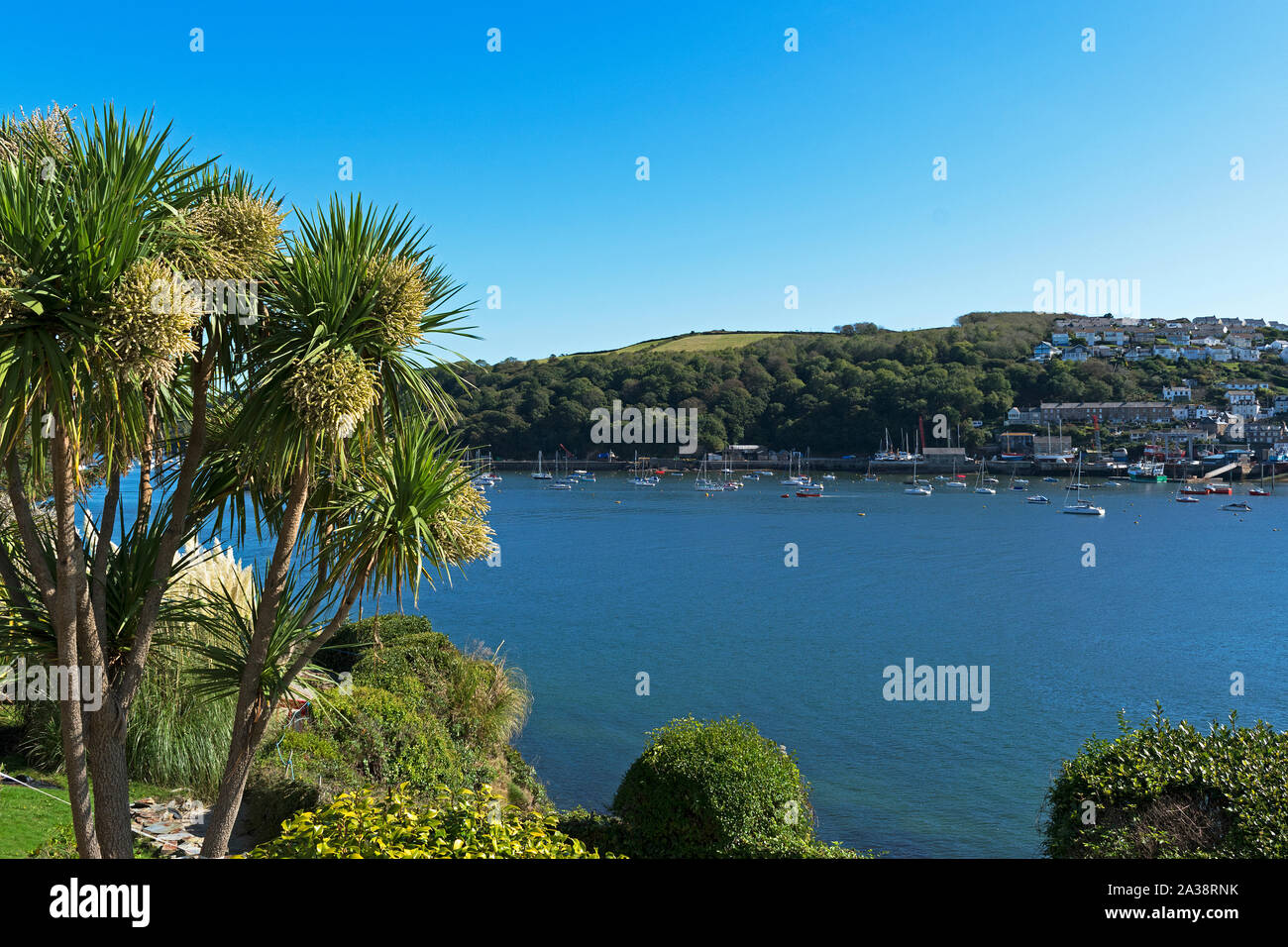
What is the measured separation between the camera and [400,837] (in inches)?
180

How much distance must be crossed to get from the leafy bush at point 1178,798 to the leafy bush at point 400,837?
5.97 m

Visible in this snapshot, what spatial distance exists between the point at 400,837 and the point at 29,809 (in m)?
10.2

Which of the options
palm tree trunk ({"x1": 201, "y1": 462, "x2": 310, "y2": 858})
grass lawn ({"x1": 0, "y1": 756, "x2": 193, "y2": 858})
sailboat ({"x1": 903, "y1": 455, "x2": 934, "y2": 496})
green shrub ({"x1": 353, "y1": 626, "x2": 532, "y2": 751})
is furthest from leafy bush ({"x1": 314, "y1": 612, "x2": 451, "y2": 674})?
sailboat ({"x1": 903, "y1": 455, "x2": 934, "y2": 496})

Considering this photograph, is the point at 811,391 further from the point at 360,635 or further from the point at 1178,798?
the point at 1178,798

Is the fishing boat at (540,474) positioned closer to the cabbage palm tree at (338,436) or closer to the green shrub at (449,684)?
the green shrub at (449,684)

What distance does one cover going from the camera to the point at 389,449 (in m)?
6.76

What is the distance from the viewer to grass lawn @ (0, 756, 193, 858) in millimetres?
10469

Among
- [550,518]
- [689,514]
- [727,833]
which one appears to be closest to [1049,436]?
[689,514]

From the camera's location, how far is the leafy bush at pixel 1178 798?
7.96 m

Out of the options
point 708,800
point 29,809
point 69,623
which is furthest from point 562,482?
point 69,623

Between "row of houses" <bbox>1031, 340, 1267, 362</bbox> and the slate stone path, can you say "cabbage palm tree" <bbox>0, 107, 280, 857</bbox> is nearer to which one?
the slate stone path

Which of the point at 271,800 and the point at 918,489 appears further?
the point at 918,489

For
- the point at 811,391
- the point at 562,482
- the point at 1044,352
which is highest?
the point at 1044,352

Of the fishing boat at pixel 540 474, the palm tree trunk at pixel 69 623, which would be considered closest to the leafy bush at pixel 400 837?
the palm tree trunk at pixel 69 623
